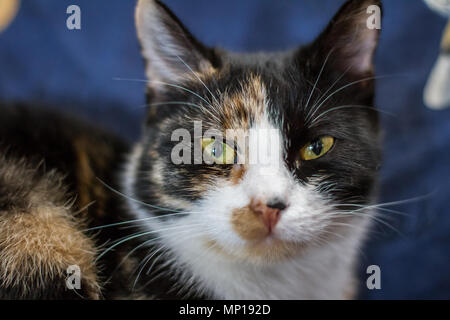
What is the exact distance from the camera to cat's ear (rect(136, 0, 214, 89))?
0.88m

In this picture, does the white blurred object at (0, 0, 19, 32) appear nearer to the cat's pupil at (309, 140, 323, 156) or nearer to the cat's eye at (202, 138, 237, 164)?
the cat's eye at (202, 138, 237, 164)

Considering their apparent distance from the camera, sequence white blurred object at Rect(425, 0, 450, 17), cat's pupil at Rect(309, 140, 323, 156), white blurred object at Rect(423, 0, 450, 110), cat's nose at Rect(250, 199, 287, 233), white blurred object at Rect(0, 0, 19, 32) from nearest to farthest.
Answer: cat's nose at Rect(250, 199, 287, 233) → cat's pupil at Rect(309, 140, 323, 156) → white blurred object at Rect(425, 0, 450, 17) → white blurred object at Rect(423, 0, 450, 110) → white blurred object at Rect(0, 0, 19, 32)

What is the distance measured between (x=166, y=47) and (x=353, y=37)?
0.35m

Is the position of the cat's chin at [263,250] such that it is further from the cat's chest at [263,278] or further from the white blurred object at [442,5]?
the white blurred object at [442,5]

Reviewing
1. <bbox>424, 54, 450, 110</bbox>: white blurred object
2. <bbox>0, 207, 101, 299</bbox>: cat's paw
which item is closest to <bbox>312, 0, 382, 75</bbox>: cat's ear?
<bbox>424, 54, 450, 110</bbox>: white blurred object

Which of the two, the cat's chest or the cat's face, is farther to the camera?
the cat's chest

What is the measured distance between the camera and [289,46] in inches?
52.2

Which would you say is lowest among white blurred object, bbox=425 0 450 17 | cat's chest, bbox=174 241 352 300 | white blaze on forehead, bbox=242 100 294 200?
cat's chest, bbox=174 241 352 300

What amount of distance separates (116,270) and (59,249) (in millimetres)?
113

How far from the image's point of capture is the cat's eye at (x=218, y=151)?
2.72 ft

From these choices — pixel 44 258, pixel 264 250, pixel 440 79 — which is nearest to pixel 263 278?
pixel 264 250

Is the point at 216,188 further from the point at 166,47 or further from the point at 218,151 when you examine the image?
the point at 166,47

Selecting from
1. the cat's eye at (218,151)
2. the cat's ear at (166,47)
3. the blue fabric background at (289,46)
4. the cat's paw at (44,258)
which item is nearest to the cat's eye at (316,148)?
the cat's eye at (218,151)

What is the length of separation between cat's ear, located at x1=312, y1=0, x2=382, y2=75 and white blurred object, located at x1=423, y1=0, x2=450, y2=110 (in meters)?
0.24
